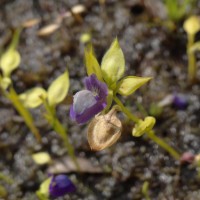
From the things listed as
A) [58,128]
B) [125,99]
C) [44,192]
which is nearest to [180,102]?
[125,99]

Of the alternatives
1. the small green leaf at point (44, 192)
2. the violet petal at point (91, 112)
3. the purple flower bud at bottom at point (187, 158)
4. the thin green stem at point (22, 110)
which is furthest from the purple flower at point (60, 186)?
the violet petal at point (91, 112)

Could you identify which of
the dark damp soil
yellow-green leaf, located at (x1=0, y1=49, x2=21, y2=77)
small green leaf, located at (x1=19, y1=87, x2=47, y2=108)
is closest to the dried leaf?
the dark damp soil

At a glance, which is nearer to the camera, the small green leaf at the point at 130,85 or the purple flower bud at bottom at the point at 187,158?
the small green leaf at the point at 130,85

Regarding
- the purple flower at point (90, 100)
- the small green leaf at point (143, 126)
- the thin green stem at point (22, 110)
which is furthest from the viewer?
the thin green stem at point (22, 110)

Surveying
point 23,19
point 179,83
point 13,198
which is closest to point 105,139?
point 13,198

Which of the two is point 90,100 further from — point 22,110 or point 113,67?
point 22,110

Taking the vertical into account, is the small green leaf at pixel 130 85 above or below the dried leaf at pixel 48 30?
above

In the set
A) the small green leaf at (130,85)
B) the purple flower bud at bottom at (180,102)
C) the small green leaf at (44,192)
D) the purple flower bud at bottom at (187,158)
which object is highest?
the small green leaf at (130,85)

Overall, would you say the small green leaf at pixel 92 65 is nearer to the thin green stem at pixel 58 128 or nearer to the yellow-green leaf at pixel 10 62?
the thin green stem at pixel 58 128
